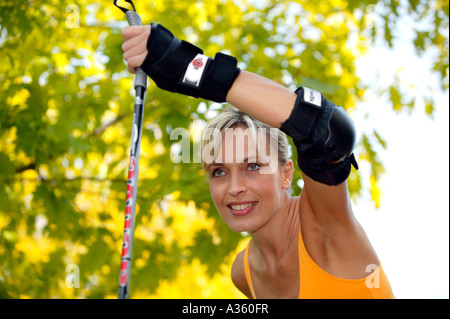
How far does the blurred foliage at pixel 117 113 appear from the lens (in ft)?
12.4

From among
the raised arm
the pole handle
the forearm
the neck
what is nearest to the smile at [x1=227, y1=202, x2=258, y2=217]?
the neck

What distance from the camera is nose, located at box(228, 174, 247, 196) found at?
7.29 ft

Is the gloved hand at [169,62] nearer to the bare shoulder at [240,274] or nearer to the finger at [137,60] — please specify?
the finger at [137,60]

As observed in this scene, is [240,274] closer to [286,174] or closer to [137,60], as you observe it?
[286,174]

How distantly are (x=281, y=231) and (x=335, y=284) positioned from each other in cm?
43

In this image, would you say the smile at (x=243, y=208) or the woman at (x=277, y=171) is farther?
→ the smile at (x=243, y=208)

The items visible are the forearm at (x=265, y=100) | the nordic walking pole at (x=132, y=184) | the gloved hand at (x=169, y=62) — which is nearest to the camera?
the nordic walking pole at (x=132, y=184)

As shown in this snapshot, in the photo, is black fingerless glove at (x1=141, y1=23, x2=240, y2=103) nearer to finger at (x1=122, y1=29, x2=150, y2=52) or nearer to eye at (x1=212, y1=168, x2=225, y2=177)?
finger at (x1=122, y1=29, x2=150, y2=52)

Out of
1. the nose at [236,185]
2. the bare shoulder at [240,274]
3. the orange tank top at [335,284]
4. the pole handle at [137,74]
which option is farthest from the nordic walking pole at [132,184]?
the bare shoulder at [240,274]

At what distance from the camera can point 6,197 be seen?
3.72 meters

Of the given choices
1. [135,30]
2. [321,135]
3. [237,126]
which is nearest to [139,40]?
[135,30]

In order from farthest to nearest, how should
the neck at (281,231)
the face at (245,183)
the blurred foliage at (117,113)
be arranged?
the blurred foliage at (117,113)
the neck at (281,231)
the face at (245,183)
